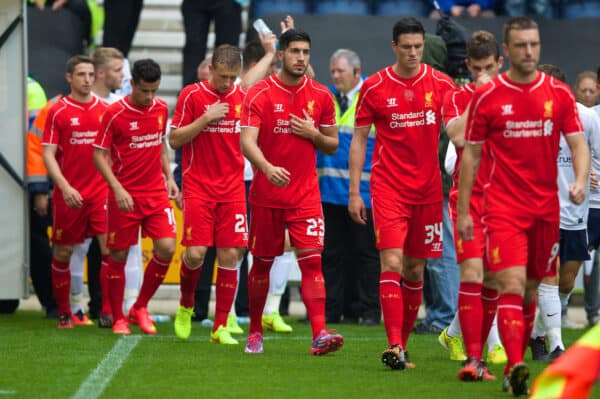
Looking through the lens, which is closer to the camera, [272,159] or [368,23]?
[272,159]

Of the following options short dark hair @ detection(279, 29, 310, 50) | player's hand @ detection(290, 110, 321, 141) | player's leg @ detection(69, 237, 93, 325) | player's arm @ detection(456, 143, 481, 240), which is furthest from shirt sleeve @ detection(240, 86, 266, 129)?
player's leg @ detection(69, 237, 93, 325)

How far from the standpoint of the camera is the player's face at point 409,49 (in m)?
9.01

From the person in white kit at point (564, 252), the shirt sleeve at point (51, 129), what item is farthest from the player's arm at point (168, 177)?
the person in white kit at point (564, 252)

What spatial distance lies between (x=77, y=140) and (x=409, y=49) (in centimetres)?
425

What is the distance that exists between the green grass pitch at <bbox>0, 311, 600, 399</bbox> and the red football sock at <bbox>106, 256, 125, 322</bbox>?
0.22m

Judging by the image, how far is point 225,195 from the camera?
1055 centimetres

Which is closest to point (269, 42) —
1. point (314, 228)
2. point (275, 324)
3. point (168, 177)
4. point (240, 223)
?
point (168, 177)

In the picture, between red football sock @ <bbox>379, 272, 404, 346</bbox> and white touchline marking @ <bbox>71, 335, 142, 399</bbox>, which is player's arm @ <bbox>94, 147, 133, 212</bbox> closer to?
white touchline marking @ <bbox>71, 335, 142, 399</bbox>

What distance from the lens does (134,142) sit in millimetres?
11414

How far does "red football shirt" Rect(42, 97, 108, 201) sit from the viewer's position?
12086 mm

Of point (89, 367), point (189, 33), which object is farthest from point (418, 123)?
point (189, 33)

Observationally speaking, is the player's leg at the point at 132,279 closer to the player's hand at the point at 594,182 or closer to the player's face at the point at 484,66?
the player's hand at the point at 594,182

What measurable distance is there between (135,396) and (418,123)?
9.64 ft

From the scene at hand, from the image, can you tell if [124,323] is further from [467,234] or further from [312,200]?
[467,234]
